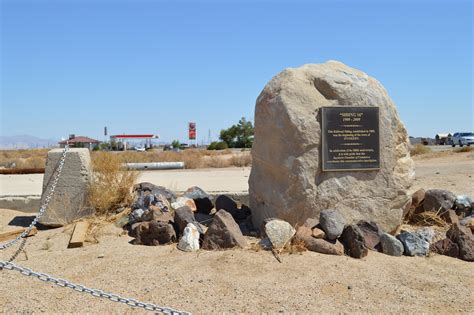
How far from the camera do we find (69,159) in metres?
7.52

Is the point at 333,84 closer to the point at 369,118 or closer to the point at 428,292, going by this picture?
the point at 369,118

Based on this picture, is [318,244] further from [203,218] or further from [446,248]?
[203,218]

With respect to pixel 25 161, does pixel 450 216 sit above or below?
below

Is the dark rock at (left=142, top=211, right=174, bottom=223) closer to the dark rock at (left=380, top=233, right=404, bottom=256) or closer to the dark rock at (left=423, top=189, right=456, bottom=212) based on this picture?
the dark rock at (left=380, top=233, right=404, bottom=256)

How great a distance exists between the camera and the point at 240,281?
480 centimetres

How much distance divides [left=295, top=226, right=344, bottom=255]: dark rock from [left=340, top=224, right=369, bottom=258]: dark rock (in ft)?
0.32

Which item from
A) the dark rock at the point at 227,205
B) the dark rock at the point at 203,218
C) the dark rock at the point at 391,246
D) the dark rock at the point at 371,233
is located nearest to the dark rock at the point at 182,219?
the dark rock at the point at 203,218

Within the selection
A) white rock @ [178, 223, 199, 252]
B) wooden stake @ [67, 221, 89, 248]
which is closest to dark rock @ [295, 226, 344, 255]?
white rock @ [178, 223, 199, 252]

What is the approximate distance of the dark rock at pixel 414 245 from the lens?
5976 mm

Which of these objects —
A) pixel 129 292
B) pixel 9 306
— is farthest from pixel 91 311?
Result: pixel 9 306

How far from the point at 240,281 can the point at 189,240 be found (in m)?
1.32

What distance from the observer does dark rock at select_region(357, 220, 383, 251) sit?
6.17m

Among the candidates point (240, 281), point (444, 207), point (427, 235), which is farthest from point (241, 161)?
point (240, 281)

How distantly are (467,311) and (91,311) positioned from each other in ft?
11.6
